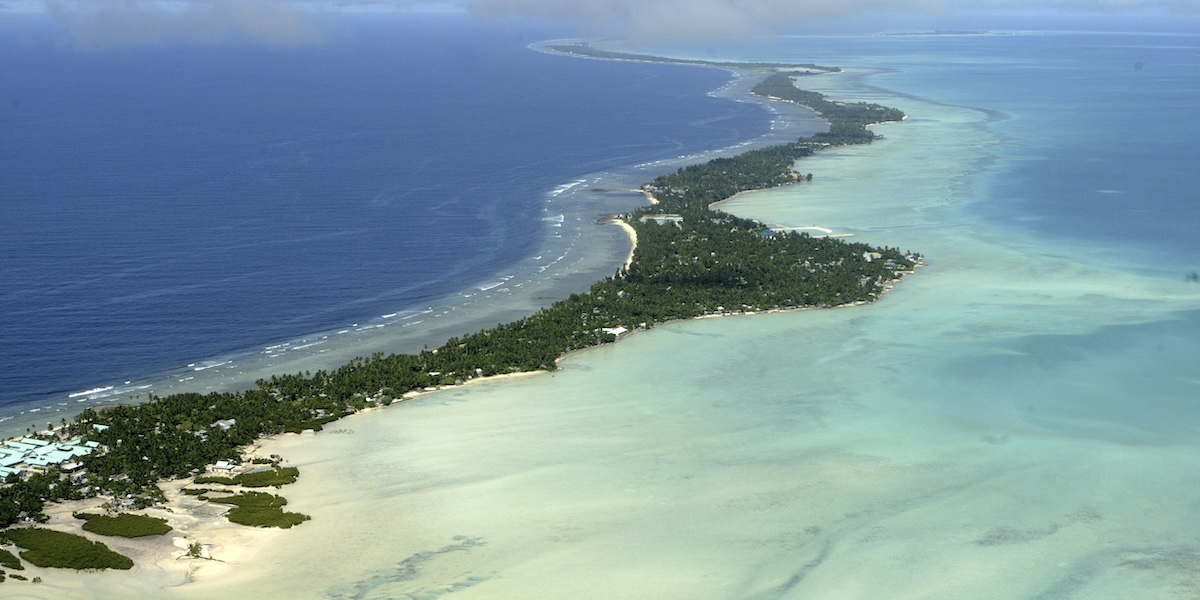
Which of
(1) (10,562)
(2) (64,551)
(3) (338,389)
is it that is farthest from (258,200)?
(1) (10,562)

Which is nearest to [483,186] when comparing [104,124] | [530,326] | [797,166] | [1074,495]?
[797,166]

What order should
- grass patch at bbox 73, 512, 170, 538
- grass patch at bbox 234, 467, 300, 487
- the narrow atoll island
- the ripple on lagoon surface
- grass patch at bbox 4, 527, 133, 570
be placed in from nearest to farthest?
1. grass patch at bbox 4, 527, 133, 570
2. the ripple on lagoon surface
3. grass patch at bbox 73, 512, 170, 538
4. the narrow atoll island
5. grass patch at bbox 234, 467, 300, 487

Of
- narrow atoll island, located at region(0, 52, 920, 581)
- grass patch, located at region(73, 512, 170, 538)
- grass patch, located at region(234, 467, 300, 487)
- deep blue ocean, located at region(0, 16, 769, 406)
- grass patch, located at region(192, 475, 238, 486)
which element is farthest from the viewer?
deep blue ocean, located at region(0, 16, 769, 406)

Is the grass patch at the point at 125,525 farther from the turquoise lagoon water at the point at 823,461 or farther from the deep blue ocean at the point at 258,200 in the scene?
the deep blue ocean at the point at 258,200

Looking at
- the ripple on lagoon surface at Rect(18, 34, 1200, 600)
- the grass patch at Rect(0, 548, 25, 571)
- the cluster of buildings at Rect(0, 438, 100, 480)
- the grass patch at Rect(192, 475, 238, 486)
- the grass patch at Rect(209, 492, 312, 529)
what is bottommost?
the ripple on lagoon surface at Rect(18, 34, 1200, 600)

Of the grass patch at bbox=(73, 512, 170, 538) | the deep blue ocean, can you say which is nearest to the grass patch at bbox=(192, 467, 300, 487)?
the grass patch at bbox=(73, 512, 170, 538)

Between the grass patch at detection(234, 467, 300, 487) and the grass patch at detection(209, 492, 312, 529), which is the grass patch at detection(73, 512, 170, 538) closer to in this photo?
the grass patch at detection(209, 492, 312, 529)
